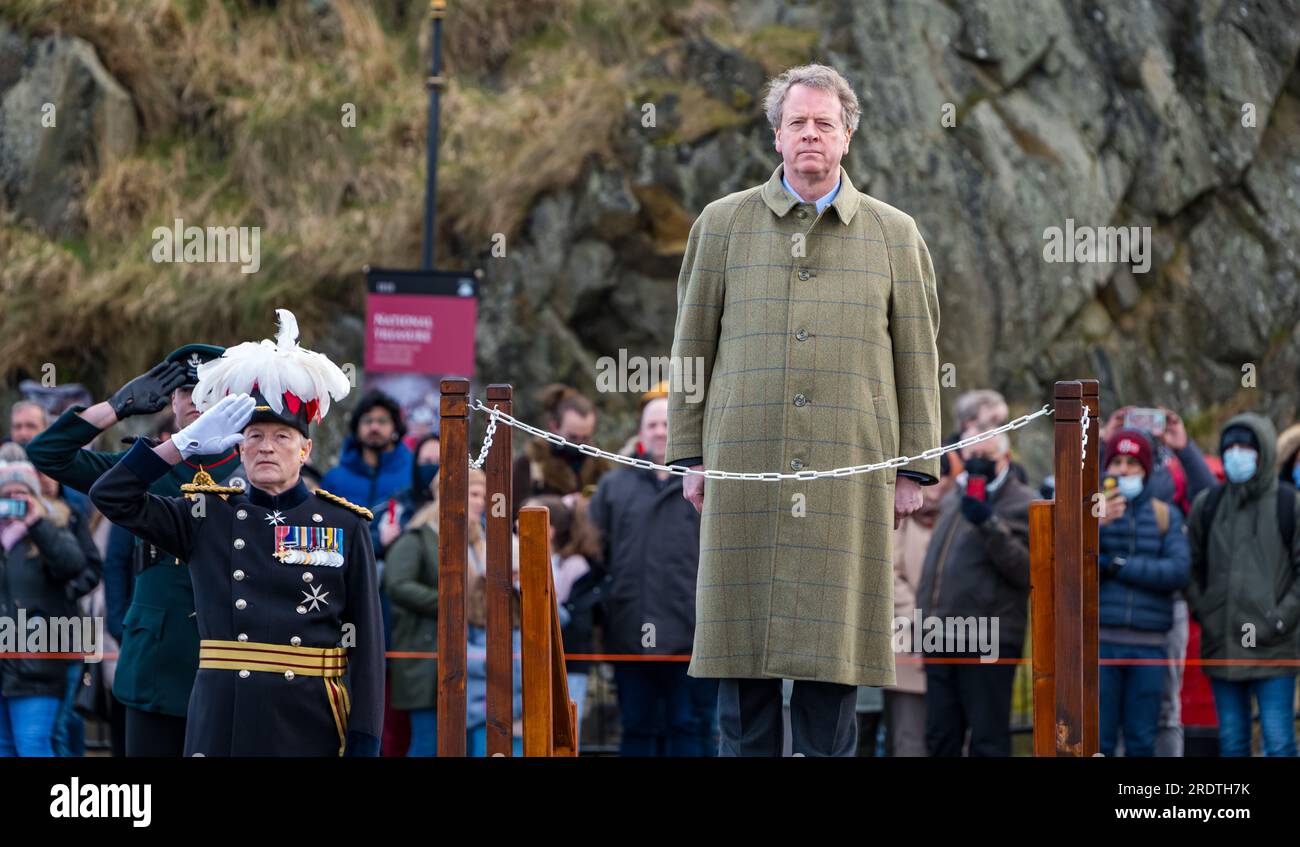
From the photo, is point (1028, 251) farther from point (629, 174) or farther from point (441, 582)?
point (441, 582)

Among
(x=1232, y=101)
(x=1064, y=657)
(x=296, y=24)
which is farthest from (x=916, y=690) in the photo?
(x=296, y=24)

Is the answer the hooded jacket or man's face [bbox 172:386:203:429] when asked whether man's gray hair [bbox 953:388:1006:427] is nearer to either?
the hooded jacket

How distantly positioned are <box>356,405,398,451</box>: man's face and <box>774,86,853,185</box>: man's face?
4646 millimetres

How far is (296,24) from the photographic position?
2064 centimetres

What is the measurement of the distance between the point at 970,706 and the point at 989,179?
918cm

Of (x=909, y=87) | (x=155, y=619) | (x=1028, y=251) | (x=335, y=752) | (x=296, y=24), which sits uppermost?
(x=296, y=24)

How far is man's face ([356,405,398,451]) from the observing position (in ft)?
33.2

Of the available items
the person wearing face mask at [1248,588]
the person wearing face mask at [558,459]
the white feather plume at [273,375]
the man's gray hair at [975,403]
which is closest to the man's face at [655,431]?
the person wearing face mask at [558,459]

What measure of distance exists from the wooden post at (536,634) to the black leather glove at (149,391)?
1264 millimetres

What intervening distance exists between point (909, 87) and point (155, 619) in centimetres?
1242

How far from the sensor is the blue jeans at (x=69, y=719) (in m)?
8.96

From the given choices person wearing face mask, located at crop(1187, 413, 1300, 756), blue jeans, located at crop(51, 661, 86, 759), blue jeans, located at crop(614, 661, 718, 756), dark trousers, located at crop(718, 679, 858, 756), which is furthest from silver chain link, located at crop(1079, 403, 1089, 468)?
blue jeans, located at crop(51, 661, 86, 759)

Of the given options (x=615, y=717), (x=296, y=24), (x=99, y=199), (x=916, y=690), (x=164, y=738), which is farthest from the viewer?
(x=296, y=24)

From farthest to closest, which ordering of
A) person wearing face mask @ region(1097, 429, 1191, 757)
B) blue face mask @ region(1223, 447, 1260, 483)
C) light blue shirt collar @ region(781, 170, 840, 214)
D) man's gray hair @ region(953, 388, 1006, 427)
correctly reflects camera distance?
man's gray hair @ region(953, 388, 1006, 427), blue face mask @ region(1223, 447, 1260, 483), person wearing face mask @ region(1097, 429, 1191, 757), light blue shirt collar @ region(781, 170, 840, 214)
